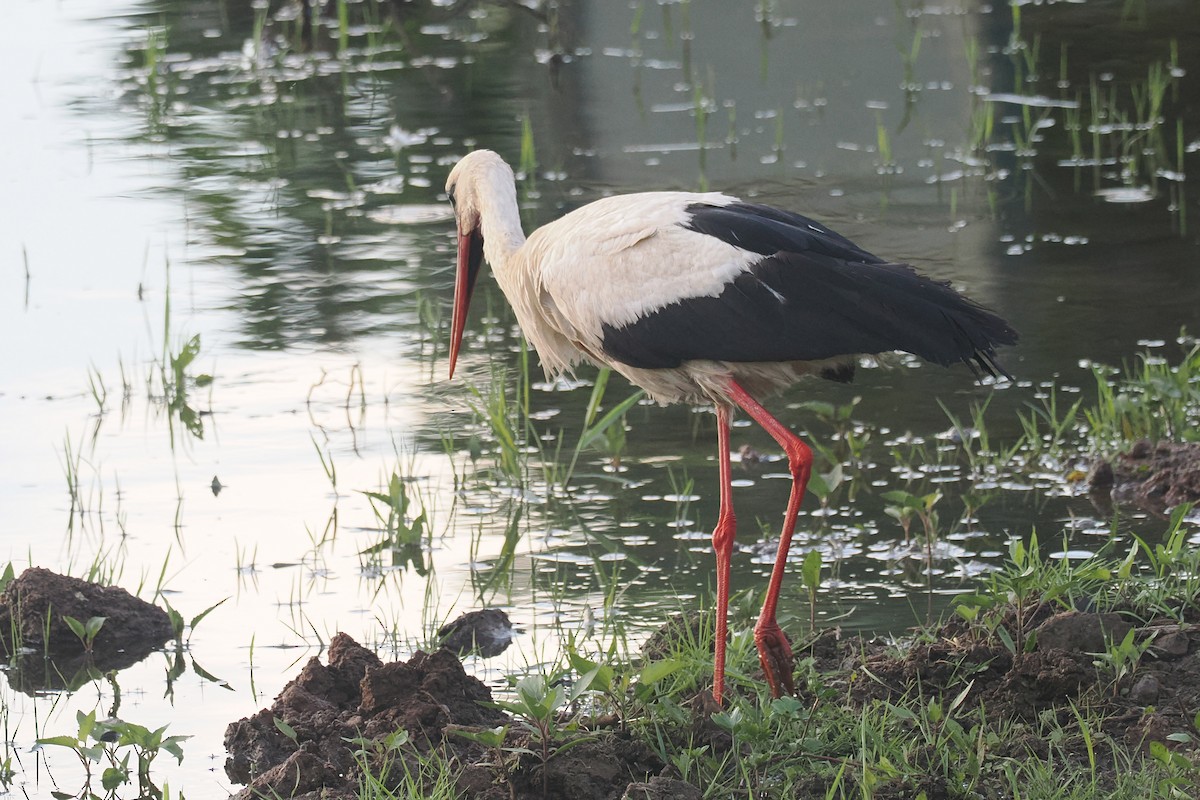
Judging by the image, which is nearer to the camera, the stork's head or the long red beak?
the stork's head

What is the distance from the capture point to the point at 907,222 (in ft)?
28.9

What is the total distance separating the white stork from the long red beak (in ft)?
2.23

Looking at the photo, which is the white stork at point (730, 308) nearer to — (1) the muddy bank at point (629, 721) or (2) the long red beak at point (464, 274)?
(1) the muddy bank at point (629, 721)

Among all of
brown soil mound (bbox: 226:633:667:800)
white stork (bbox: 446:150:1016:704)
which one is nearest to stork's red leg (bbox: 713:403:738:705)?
white stork (bbox: 446:150:1016:704)

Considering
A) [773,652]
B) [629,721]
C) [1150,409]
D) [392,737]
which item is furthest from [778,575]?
[1150,409]

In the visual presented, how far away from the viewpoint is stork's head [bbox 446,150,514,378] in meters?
5.41

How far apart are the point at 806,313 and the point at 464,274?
1.62 meters

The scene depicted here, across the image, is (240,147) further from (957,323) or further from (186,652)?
(957,323)

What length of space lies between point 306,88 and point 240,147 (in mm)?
1523

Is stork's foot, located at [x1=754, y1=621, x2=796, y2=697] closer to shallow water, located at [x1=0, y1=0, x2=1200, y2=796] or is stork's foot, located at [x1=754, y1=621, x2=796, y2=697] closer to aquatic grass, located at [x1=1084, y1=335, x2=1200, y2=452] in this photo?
shallow water, located at [x1=0, y1=0, x2=1200, y2=796]

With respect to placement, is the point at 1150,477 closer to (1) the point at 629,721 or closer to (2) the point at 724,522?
(2) the point at 724,522

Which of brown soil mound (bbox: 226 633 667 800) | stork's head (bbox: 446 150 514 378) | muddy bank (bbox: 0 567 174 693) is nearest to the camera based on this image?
brown soil mound (bbox: 226 633 667 800)

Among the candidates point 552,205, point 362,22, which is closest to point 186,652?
point 552,205

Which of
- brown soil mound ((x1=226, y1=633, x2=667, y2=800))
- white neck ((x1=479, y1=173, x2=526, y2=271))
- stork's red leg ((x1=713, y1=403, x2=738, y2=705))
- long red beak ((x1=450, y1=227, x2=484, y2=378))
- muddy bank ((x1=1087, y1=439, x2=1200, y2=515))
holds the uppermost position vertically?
white neck ((x1=479, y1=173, x2=526, y2=271))
